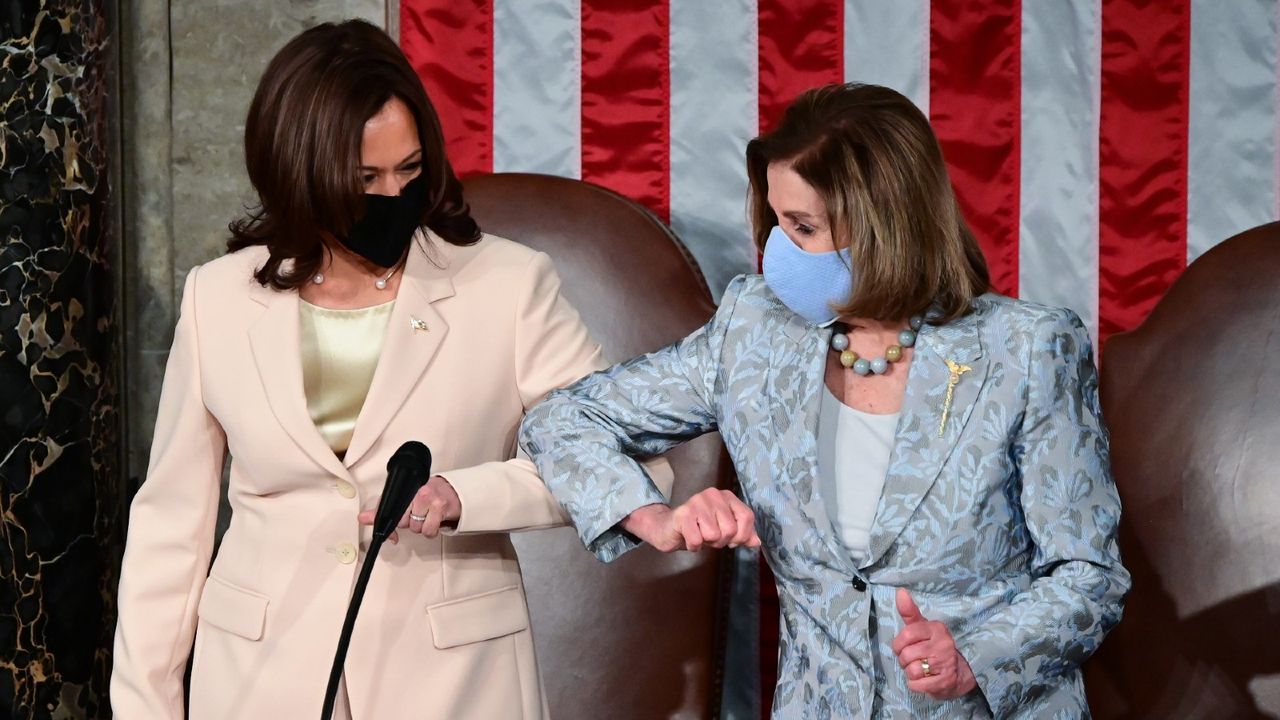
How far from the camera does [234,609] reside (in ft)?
5.53

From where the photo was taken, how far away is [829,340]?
1809 mm

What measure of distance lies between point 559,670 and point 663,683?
195mm

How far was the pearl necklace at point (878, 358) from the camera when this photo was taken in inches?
70.0

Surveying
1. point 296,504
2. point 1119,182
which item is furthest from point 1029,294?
point 296,504

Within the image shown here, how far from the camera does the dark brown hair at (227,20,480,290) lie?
1.67m

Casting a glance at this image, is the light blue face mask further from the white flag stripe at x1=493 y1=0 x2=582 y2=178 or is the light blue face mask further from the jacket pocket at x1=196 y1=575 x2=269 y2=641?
the white flag stripe at x1=493 y1=0 x2=582 y2=178

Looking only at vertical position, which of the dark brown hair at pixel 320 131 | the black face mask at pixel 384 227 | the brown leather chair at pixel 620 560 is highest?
the dark brown hair at pixel 320 131

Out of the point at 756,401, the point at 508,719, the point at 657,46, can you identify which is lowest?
the point at 508,719

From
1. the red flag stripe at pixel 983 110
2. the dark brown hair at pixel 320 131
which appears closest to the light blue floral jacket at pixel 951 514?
the dark brown hair at pixel 320 131

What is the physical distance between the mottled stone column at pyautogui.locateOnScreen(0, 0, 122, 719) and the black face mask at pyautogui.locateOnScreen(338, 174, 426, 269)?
1069 mm

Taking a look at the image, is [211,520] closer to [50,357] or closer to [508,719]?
[508,719]

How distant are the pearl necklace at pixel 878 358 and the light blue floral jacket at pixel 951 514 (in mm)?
23

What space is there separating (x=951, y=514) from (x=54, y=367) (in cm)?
170

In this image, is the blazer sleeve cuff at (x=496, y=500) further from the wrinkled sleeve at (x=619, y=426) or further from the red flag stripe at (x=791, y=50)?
the red flag stripe at (x=791, y=50)
